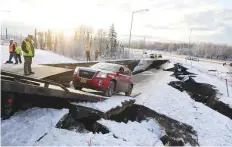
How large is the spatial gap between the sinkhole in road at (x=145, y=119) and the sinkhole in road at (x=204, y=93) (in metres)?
7.21

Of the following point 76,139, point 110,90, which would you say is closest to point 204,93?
point 110,90

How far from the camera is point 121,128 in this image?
32.1ft

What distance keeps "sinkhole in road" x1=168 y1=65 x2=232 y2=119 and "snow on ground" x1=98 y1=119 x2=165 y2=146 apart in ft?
31.7

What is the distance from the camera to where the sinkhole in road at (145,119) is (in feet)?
30.1

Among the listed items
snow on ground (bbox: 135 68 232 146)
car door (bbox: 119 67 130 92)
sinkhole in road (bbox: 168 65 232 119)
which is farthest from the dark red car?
sinkhole in road (bbox: 168 65 232 119)

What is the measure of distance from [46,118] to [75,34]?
142m

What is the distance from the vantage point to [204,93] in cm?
2573

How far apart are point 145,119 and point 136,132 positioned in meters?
2.36

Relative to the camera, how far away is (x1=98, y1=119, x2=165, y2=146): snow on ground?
925 cm

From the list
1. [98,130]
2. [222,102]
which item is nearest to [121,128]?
[98,130]

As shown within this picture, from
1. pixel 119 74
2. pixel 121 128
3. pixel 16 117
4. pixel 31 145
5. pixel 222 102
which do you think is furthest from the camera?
pixel 222 102

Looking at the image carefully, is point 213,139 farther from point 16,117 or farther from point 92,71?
point 16,117

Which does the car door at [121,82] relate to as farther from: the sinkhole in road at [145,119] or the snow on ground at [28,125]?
the snow on ground at [28,125]

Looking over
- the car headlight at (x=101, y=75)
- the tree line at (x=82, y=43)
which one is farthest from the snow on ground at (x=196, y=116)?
the tree line at (x=82, y=43)
